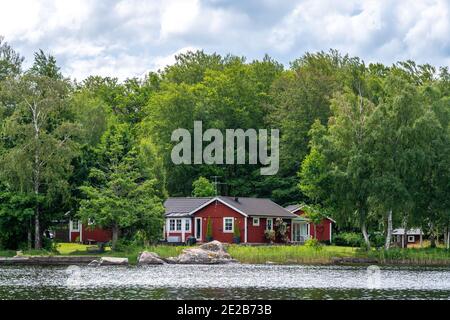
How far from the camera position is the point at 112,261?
55.3 metres

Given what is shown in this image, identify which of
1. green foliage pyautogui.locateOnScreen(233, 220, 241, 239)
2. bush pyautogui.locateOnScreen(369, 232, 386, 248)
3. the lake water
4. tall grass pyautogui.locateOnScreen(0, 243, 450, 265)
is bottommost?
the lake water

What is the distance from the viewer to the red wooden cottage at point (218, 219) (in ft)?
240

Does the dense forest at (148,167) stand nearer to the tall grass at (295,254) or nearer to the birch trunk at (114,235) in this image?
the birch trunk at (114,235)

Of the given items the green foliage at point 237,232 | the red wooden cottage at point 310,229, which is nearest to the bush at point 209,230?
the green foliage at point 237,232

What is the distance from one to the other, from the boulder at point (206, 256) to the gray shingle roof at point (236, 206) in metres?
14.6

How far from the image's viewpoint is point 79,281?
4288cm

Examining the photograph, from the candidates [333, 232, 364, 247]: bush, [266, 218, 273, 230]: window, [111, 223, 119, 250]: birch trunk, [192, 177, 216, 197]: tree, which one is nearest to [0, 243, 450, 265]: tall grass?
[111, 223, 119, 250]: birch trunk

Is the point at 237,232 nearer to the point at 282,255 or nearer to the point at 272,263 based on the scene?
the point at 282,255

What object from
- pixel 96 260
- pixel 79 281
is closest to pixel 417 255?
pixel 96 260

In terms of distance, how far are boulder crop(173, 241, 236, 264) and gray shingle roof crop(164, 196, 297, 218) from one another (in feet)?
48.0

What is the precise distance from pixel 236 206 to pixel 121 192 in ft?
49.3

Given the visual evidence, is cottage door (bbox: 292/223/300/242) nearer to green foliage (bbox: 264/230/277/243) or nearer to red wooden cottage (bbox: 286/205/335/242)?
red wooden cottage (bbox: 286/205/335/242)

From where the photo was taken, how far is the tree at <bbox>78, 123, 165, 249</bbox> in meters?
59.2

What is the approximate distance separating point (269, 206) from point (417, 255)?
20.6 m
